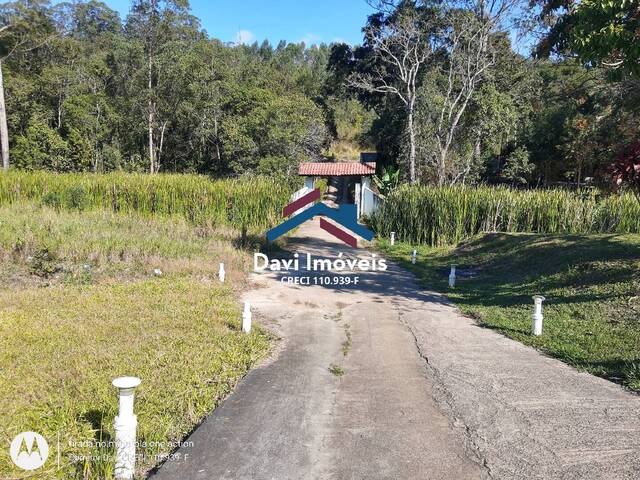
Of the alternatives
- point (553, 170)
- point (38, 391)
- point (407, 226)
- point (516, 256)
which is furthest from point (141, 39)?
point (38, 391)

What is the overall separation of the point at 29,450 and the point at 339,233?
15.3 meters

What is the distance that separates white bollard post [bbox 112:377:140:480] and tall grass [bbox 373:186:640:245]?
14829mm

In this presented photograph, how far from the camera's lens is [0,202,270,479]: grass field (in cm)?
385

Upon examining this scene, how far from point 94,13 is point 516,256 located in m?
64.0

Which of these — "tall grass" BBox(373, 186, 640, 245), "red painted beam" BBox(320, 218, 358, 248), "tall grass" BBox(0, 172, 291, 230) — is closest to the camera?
"tall grass" BBox(373, 186, 640, 245)

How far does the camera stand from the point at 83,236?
1173 centimetres

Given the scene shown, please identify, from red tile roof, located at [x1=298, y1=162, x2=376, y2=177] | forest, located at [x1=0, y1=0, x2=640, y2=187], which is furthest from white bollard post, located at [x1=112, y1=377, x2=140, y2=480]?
red tile roof, located at [x1=298, y1=162, x2=376, y2=177]

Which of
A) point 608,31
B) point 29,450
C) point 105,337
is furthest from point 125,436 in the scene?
point 608,31

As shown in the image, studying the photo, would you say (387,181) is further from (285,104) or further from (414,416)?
(414,416)

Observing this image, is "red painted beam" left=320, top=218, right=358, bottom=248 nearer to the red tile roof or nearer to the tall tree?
the tall tree

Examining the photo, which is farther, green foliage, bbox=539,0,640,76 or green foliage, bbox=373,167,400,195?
green foliage, bbox=373,167,400,195

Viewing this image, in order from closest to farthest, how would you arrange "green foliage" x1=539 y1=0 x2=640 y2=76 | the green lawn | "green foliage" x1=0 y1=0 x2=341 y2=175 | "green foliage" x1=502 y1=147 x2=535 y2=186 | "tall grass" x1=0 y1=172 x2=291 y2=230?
the green lawn → "green foliage" x1=539 y1=0 x2=640 y2=76 → "tall grass" x1=0 y1=172 x2=291 y2=230 → "green foliage" x1=502 y1=147 x2=535 y2=186 → "green foliage" x1=0 y1=0 x2=341 y2=175

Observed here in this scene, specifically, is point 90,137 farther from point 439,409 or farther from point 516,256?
point 439,409

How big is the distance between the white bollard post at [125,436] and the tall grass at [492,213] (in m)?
14.8
